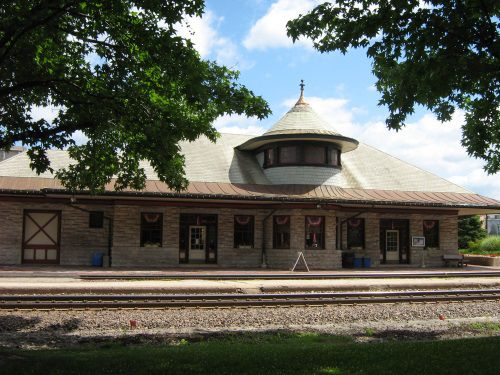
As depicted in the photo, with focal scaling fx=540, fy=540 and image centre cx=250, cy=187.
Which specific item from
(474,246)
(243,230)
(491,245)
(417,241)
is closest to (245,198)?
(243,230)

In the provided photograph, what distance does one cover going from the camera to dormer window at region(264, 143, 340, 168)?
90.7 ft

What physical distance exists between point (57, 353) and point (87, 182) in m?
6.41

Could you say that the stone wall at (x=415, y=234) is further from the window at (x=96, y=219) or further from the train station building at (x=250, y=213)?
the window at (x=96, y=219)

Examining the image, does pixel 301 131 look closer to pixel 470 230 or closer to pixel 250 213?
pixel 250 213

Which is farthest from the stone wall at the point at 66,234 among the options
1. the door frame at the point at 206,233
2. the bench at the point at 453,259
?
the bench at the point at 453,259

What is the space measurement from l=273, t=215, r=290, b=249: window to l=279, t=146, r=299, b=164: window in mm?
3304

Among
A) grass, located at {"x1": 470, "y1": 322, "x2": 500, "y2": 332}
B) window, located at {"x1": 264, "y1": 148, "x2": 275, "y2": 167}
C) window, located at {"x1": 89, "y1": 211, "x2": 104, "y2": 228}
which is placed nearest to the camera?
grass, located at {"x1": 470, "y1": 322, "x2": 500, "y2": 332}

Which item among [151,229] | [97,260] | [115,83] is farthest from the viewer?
[151,229]

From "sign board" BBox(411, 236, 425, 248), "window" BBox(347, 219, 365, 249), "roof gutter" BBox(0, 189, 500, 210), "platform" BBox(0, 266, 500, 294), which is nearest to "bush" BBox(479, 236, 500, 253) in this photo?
"roof gutter" BBox(0, 189, 500, 210)

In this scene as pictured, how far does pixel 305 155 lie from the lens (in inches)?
1090

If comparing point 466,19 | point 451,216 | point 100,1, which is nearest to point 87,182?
point 100,1

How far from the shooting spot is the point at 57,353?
7.73 meters

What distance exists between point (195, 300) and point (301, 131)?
1542 cm

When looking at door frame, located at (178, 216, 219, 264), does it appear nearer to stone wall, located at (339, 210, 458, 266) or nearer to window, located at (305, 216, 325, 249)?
window, located at (305, 216, 325, 249)
